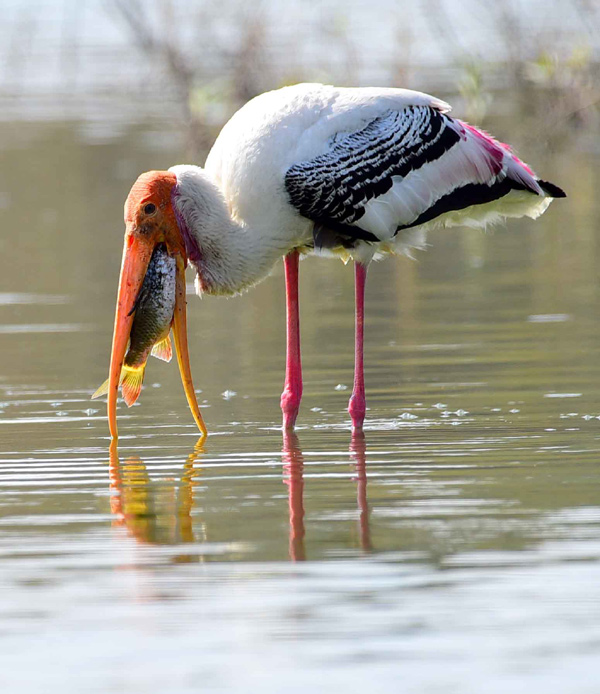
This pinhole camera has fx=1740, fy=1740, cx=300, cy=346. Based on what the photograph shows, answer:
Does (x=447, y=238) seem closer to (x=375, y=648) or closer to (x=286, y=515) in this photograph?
(x=286, y=515)

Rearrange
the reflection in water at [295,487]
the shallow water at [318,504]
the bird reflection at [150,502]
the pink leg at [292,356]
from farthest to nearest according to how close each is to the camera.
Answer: the pink leg at [292,356] < the bird reflection at [150,502] < the reflection in water at [295,487] < the shallow water at [318,504]

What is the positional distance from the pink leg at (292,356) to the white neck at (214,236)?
0.29 m

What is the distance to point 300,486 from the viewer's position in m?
6.12

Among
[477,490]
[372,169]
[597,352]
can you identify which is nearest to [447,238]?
[597,352]

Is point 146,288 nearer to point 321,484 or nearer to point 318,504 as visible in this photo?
point 321,484

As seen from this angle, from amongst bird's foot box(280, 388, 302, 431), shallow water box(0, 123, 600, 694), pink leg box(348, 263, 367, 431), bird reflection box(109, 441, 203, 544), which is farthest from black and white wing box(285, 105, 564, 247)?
bird reflection box(109, 441, 203, 544)

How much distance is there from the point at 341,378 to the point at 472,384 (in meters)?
0.77

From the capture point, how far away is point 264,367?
9039 millimetres

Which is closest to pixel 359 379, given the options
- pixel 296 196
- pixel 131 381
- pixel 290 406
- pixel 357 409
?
pixel 357 409

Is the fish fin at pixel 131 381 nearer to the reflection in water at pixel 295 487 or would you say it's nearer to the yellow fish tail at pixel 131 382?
the yellow fish tail at pixel 131 382

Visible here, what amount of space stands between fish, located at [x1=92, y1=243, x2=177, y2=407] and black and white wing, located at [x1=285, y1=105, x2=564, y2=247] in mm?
625

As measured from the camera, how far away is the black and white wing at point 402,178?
Answer: 24.4 ft

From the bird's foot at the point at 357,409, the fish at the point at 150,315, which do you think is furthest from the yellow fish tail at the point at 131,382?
the bird's foot at the point at 357,409

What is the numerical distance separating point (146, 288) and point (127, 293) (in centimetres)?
11
